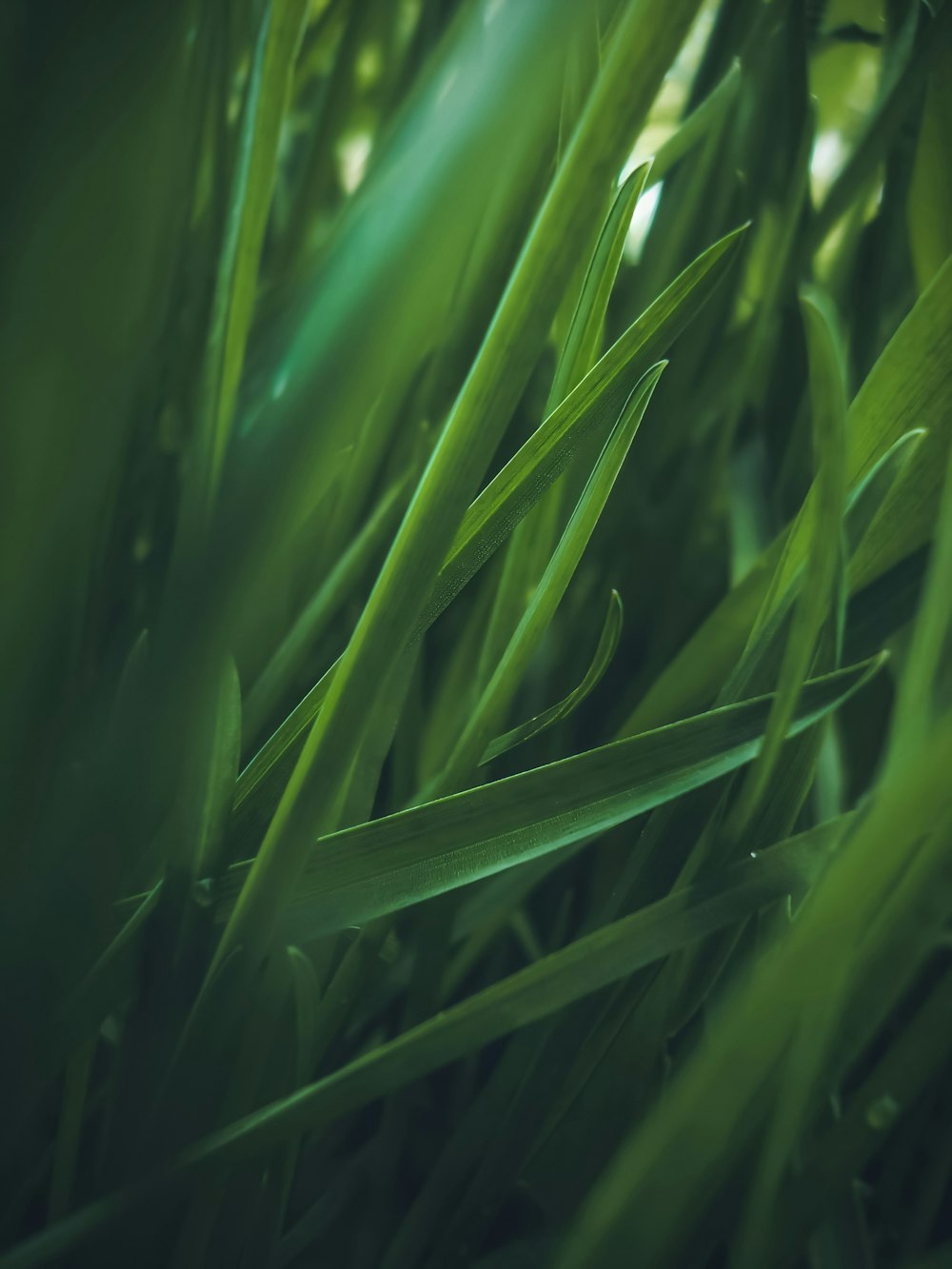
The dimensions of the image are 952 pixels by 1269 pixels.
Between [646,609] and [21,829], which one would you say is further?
[646,609]

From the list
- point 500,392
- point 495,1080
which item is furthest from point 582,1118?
point 500,392

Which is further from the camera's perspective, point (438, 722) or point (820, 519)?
point (438, 722)

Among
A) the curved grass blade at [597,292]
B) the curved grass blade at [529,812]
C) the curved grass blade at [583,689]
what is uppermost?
the curved grass blade at [597,292]

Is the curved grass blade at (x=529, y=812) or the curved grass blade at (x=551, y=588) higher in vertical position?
the curved grass blade at (x=551, y=588)

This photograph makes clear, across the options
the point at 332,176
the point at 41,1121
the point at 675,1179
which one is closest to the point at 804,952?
the point at 675,1179

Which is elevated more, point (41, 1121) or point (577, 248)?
point (577, 248)

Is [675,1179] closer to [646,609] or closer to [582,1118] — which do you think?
[582,1118]

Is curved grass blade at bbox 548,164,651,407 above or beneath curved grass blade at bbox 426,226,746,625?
above
